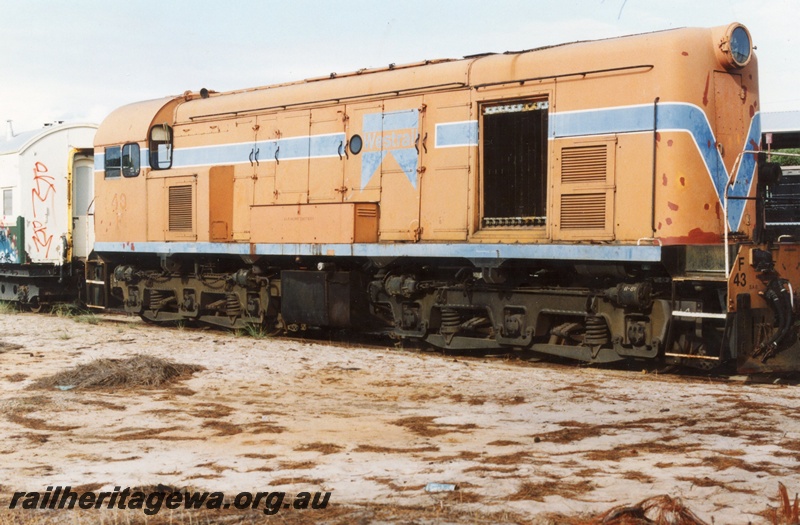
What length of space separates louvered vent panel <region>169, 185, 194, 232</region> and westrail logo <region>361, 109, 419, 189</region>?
410 centimetres

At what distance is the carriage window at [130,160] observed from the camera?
17.8 meters

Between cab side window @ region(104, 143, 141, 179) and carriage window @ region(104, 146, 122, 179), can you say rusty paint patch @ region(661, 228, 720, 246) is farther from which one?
carriage window @ region(104, 146, 122, 179)

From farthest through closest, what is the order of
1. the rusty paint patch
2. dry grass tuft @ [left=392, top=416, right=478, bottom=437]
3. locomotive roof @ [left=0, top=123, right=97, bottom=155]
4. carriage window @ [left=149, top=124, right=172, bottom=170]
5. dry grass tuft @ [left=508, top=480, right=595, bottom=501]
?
locomotive roof @ [left=0, top=123, right=97, bottom=155]
carriage window @ [left=149, top=124, right=172, bottom=170]
the rusty paint patch
dry grass tuft @ [left=392, top=416, right=478, bottom=437]
dry grass tuft @ [left=508, top=480, right=595, bottom=501]

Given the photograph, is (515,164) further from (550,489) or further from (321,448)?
(550,489)

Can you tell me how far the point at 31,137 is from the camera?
21.8 m

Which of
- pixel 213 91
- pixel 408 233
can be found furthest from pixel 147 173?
pixel 408 233

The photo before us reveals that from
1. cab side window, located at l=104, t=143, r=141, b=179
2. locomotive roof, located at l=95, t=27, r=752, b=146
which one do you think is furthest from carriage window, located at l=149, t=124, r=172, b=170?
cab side window, located at l=104, t=143, r=141, b=179

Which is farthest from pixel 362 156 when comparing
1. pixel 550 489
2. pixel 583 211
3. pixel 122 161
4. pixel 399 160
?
pixel 550 489

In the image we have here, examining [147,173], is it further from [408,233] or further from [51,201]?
[408,233]

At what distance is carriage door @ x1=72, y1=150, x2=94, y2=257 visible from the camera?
69.9 feet

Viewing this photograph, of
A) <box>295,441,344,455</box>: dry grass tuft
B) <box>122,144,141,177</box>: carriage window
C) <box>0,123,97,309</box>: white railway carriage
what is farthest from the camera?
<box>0,123,97,309</box>: white railway carriage

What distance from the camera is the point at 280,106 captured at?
15289 mm

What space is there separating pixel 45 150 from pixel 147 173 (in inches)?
220

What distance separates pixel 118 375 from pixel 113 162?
895 cm
